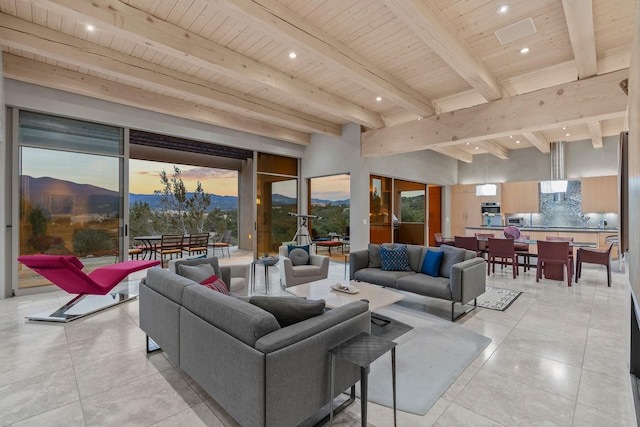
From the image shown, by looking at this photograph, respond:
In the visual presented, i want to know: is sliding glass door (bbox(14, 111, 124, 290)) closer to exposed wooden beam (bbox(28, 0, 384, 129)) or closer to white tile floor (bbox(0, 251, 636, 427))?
white tile floor (bbox(0, 251, 636, 427))

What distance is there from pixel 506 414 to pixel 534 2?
355 centimetres

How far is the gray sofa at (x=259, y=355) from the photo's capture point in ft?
4.91

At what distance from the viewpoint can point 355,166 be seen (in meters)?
6.88

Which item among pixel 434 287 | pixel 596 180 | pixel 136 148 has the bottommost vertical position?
pixel 434 287

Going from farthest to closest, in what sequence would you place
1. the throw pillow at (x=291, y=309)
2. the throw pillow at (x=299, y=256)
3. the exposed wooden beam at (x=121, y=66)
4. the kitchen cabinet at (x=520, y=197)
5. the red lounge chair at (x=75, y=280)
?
the kitchen cabinet at (x=520, y=197) → the throw pillow at (x=299, y=256) → the red lounge chair at (x=75, y=280) → the exposed wooden beam at (x=121, y=66) → the throw pillow at (x=291, y=309)

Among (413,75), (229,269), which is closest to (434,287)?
(229,269)

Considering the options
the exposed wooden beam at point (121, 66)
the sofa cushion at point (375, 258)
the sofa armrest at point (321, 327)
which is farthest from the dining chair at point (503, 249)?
the sofa armrest at point (321, 327)

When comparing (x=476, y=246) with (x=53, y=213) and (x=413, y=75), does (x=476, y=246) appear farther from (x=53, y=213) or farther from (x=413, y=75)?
(x=53, y=213)

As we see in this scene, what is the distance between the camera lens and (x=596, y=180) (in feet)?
26.7

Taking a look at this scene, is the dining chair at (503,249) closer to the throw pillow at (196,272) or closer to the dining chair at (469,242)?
the dining chair at (469,242)

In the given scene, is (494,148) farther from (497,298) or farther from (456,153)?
(497,298)

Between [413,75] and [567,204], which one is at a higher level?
[413,75]

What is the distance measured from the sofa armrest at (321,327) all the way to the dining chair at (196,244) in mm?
6373

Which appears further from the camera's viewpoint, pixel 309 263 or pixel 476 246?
pixel 476 246
